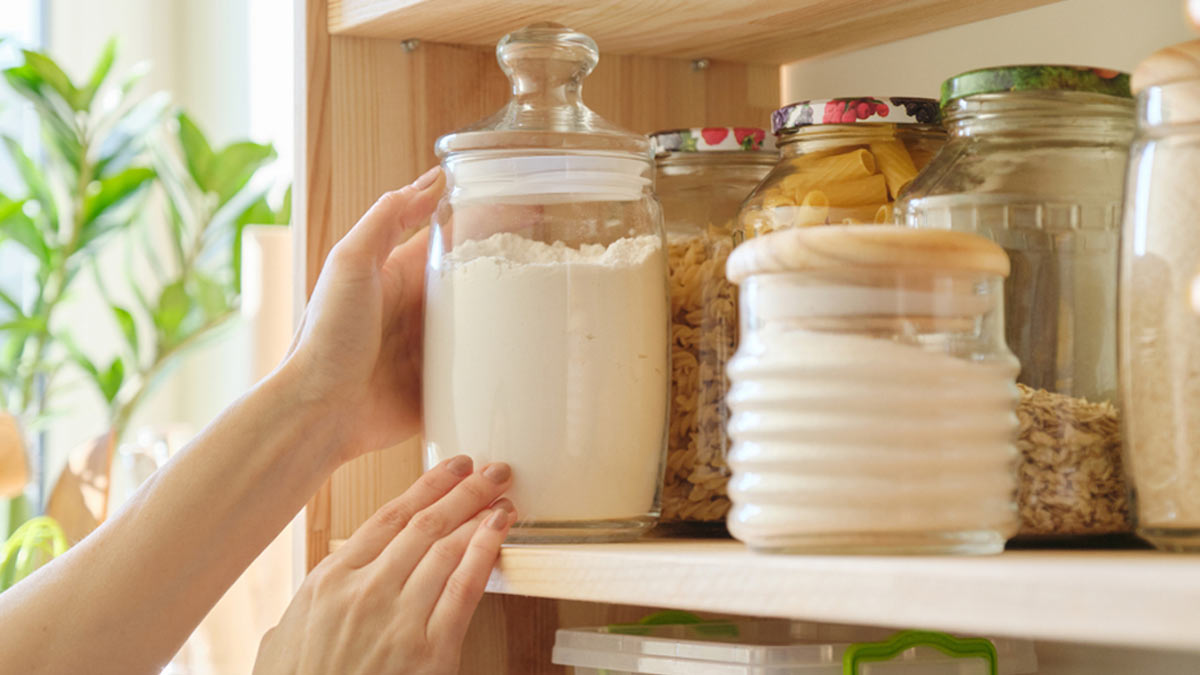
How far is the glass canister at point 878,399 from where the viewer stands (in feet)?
1.72

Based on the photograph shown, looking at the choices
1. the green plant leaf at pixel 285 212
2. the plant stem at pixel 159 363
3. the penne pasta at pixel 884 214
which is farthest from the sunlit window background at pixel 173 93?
the penne pasta at pixel 884 214

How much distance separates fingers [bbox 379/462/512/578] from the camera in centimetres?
69

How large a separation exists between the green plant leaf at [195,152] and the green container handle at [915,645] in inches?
81.5

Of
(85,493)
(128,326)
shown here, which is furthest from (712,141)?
(128,326)

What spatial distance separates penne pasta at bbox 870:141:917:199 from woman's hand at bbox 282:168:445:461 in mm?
288

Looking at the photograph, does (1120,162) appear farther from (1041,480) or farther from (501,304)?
(501,304)

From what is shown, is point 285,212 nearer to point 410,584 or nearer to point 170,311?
point 170,311

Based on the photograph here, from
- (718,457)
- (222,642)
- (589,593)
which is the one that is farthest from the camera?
(222,642)

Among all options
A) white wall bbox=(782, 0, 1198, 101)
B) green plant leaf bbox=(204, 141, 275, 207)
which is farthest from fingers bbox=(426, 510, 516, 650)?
green plant leaf bbox=(204, 141, 275, 207)

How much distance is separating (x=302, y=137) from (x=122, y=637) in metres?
0.37

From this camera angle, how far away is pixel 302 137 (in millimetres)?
934

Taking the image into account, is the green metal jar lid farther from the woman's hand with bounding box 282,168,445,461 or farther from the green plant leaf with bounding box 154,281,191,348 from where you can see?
the green plant leaf with bounding box 154,281,191,348

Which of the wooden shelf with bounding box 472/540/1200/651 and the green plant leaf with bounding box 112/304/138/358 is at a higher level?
the green plant leaf with bounding box 112/304/138/358

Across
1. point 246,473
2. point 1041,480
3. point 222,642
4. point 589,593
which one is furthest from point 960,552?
point 222,642
